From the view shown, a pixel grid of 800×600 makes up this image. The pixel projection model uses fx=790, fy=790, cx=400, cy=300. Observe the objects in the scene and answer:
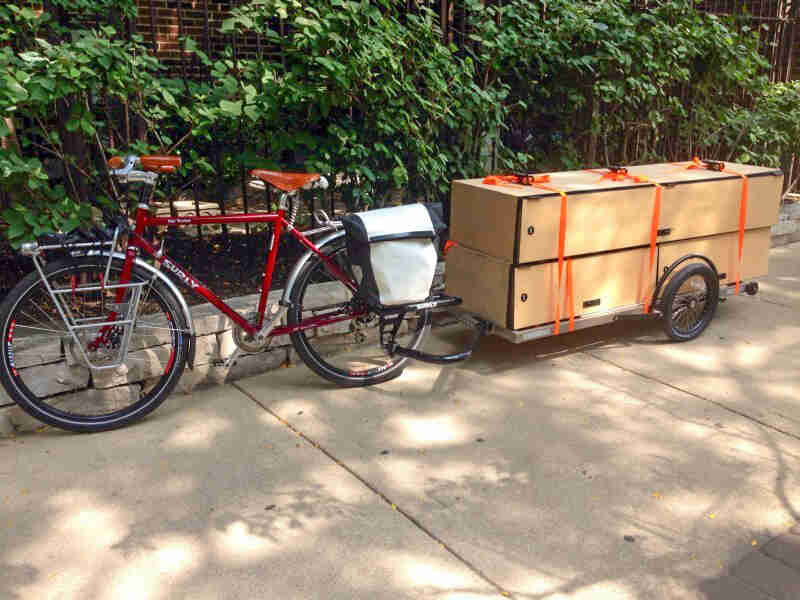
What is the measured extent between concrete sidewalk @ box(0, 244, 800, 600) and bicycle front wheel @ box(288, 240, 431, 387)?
0.39 ft

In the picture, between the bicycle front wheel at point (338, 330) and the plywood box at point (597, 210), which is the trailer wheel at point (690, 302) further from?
the bicycle front wheel at point (338, 330)

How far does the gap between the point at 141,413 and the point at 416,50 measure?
2.71m

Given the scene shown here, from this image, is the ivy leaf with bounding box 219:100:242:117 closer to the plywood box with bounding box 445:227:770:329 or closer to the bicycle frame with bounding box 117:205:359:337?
the bicycle frame with bounding box 117:205:359:337

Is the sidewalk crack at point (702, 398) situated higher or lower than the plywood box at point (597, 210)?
lower

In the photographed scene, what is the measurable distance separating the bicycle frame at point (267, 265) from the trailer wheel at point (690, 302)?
1990mm

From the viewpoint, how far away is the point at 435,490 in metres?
3.38

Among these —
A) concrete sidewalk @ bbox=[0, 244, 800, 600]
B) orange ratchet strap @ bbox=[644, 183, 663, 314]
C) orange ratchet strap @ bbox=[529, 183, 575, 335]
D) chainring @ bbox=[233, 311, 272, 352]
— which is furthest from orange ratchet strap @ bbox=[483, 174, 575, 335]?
chainring @ bbox=[233, 311, 272, 352]

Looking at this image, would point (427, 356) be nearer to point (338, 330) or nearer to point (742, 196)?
point (338, 330)

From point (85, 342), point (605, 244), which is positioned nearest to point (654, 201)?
point (605, 244)

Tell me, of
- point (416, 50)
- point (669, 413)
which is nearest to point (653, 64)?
point (416, 50)

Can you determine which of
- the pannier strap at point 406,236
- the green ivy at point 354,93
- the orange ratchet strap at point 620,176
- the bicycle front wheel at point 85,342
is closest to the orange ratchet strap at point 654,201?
the orange ratchet strap at point 620,176

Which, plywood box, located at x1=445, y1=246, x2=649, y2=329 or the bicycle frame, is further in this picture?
plywood box, located at x1=445, y1=246, x2=649, y2=329

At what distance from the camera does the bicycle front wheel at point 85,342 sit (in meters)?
3.67

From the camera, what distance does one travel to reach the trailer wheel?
488 cm
